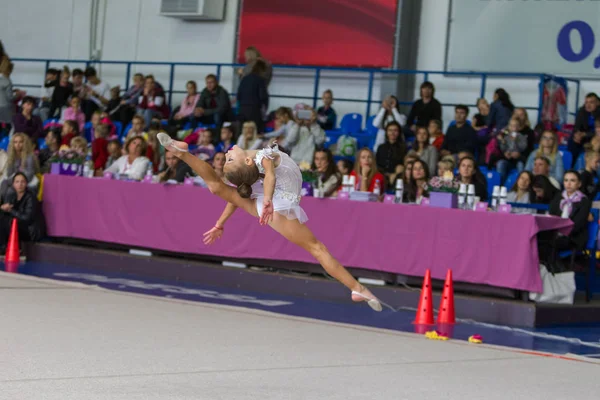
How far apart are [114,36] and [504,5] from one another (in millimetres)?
7557

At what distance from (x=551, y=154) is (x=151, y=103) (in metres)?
6.93

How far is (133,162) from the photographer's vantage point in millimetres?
12531

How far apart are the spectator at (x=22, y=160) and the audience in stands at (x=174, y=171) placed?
1746 millimetres

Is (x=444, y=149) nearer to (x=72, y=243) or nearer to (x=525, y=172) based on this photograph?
(x=525, y=172)

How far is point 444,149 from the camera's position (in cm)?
1292

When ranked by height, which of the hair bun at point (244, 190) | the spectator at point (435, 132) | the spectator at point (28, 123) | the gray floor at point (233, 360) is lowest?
the gray floor at point (233, 360)

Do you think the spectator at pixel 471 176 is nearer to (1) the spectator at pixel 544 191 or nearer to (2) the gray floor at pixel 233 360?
(1) the spectator at pixel 544 191

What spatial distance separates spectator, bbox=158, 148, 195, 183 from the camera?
38.9 feet

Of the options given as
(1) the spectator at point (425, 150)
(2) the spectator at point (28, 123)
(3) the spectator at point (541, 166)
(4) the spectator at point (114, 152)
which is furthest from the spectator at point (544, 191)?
(2) the spectator at point (28, 123)

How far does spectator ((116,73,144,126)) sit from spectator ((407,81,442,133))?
4.97 metres

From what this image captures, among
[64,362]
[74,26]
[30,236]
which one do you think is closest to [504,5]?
[30,236]

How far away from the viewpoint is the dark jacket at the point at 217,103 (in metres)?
15.3

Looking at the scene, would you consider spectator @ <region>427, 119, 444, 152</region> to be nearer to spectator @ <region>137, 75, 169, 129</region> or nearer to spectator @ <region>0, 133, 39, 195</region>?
spectator @ <region>137, 75, 169, 129</region>

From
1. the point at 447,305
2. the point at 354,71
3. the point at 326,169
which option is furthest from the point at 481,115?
the point at 447,305
